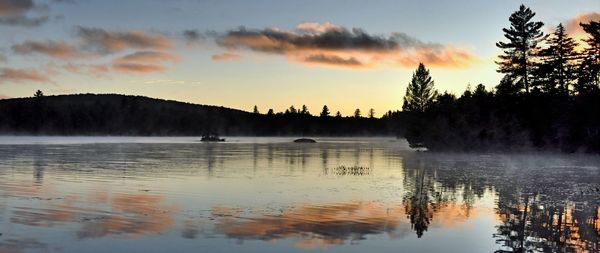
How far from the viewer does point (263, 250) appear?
14.3 m

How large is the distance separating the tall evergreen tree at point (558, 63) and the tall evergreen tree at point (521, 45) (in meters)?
1.78

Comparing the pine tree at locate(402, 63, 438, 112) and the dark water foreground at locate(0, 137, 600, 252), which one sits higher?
the pine tree at locate(402, 63, 438, 112)

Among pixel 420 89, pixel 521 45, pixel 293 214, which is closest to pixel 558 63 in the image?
pixel 521 45

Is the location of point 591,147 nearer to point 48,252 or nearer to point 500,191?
point 500,191

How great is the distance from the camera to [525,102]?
8269 centimetres

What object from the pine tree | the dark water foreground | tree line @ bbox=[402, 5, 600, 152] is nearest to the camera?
the dark water foreground

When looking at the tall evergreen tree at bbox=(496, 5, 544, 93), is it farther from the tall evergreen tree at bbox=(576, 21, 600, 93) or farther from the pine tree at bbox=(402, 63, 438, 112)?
the pine tree at bbox=(402, 63, 438, 112)

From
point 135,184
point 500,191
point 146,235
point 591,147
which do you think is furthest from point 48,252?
point 591,147

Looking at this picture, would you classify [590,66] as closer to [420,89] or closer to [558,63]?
[558,63]

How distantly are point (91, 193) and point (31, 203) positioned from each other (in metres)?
3.95

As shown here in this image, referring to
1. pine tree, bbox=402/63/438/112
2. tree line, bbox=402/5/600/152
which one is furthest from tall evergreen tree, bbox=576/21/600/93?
pine tree, bbox=402/63/438/112

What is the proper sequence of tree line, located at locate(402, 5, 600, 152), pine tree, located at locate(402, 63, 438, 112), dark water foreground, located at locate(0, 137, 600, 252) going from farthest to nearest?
pine tree, located at locate(402, 63, 438, 112)
tree line, located at locate(402, 5, 600, 152)
dark water foreground, located at locate(0, 137, 600, 252)

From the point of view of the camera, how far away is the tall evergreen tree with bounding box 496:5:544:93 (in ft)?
283

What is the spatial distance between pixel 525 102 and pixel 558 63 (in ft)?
27.9
